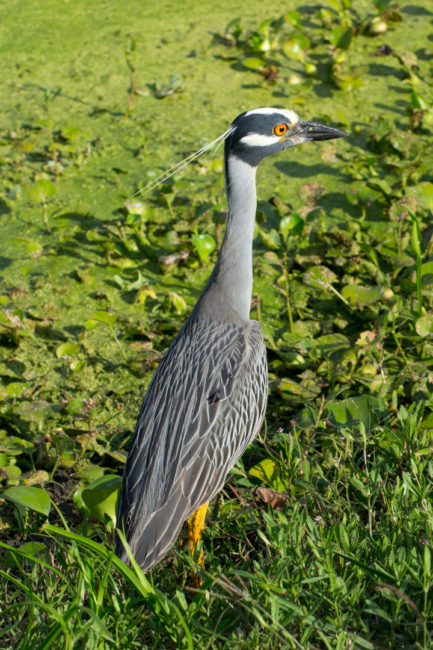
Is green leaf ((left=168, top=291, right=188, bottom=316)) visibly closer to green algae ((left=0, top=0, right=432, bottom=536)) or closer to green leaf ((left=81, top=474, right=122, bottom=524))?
green algae ((left=0, top=0, right=432, bottom=536))

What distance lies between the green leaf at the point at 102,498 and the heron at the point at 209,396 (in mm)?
208

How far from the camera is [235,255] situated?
2.92m

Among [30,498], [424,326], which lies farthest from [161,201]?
[30,498]

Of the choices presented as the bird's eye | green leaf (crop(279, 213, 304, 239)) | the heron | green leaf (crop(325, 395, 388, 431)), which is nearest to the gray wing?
the heron

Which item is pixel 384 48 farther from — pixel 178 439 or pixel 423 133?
pixel 178 439

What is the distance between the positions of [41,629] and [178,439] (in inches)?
31.0

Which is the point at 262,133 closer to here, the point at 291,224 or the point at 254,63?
the point at 291,224

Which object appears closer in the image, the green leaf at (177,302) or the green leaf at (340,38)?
the green leaf at (177,302)

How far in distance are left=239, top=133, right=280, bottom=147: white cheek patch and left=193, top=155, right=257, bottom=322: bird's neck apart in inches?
3.2

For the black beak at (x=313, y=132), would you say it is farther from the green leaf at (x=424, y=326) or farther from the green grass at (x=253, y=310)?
the green leaf at (x=424, y=326)

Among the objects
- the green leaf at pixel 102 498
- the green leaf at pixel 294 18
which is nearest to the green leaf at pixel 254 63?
the green leaf at pixel 294 18

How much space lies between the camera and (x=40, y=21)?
6.28 meters

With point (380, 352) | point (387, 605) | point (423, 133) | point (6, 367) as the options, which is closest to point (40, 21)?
point (423, 133)

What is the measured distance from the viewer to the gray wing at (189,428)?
240 cm
